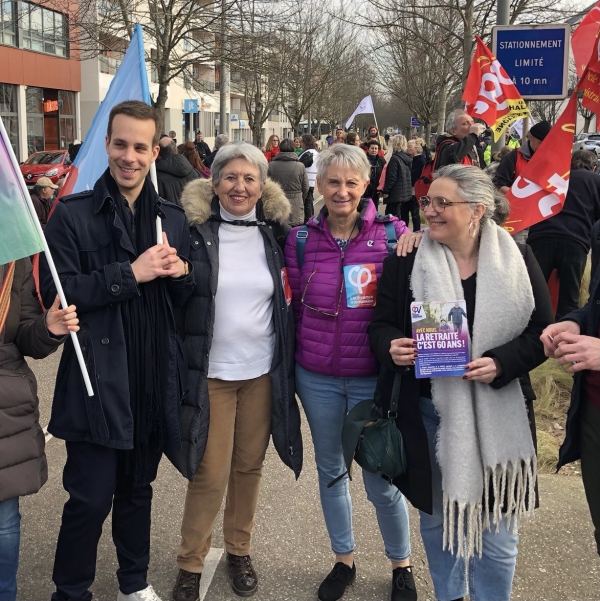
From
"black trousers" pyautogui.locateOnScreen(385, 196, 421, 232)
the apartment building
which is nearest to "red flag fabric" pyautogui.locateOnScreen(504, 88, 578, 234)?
"black trousers" pyautogui.locateOnScreen(385, 196, 421, 232)

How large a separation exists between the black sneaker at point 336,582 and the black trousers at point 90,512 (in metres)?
0.84

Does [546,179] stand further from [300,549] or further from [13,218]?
[13,218]

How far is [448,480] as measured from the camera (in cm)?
261

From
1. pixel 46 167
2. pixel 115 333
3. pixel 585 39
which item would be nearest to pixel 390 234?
pixel 115 333

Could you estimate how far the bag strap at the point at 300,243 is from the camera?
3.04 metres

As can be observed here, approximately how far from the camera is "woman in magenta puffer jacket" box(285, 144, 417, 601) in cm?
290

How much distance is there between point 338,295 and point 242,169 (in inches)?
27.0

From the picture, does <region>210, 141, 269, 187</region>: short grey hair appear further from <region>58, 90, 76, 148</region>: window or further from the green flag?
<region>58, 90, 76, 148</region>: window

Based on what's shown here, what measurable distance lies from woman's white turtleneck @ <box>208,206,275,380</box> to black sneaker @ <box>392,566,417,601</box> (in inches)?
42.7

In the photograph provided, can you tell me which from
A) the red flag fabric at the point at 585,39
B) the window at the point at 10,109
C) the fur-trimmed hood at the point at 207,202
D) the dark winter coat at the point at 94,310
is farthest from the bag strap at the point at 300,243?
the window at the point at 10,109

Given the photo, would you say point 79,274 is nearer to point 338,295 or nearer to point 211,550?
point 338,295

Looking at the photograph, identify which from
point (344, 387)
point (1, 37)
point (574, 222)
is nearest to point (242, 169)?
point (344, 387)

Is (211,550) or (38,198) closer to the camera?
(211,550)

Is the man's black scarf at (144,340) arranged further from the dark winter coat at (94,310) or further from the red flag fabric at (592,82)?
the red flag fabric at (592,82)
